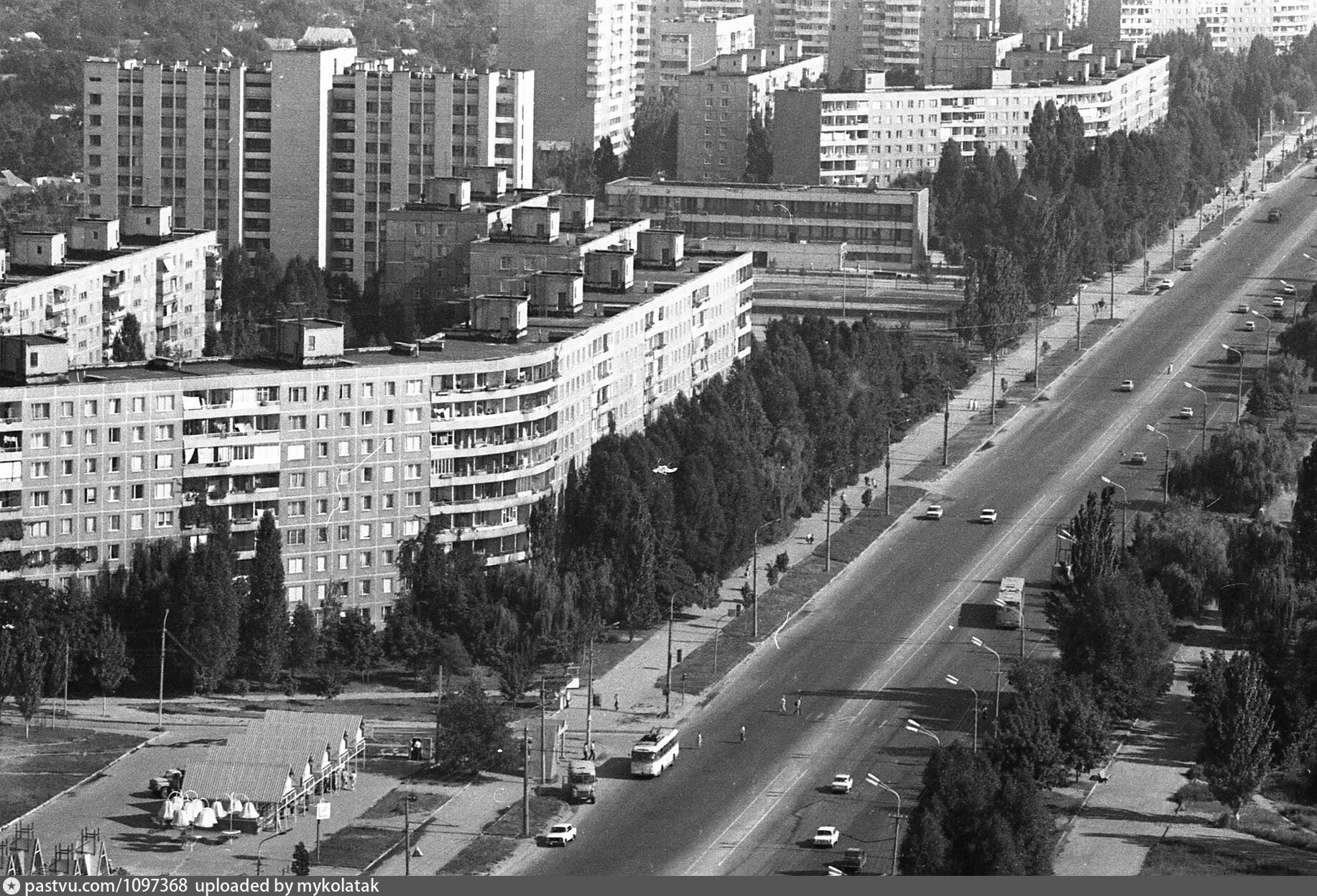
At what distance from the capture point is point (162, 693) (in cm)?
9788

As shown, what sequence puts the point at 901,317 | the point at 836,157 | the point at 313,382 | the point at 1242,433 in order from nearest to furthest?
the point at 313,382 → the point at 1242,433 → the point at 901,317 → the point at 836,157

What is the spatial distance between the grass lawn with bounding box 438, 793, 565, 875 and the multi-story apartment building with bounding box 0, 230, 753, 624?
656 inches

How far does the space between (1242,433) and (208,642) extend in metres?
48.8

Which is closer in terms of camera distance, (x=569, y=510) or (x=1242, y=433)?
(x=569, y=510)

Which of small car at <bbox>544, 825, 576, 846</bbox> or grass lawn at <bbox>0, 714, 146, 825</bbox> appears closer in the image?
small car at <bbox>544, 825, 576, 846</bbox>

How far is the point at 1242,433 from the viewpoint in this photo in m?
129

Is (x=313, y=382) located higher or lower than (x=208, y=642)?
higher

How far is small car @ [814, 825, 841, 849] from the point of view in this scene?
8638 cm

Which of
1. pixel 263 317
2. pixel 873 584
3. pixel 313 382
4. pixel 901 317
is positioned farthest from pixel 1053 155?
pixel 313 382

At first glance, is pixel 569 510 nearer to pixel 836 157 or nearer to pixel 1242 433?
pixel 1242 433

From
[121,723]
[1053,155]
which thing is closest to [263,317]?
[121,723]

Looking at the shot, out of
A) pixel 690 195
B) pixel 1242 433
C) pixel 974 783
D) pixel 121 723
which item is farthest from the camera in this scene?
pixel 690 195

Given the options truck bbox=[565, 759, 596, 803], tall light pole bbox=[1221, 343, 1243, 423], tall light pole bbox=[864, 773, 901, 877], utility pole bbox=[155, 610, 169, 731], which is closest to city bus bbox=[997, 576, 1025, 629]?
tall light pole bbox=[864, 773, 901, 877]

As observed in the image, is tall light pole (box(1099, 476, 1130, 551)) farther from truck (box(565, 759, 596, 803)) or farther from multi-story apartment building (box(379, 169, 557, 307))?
truck (box(565, 759, 596, 803))
